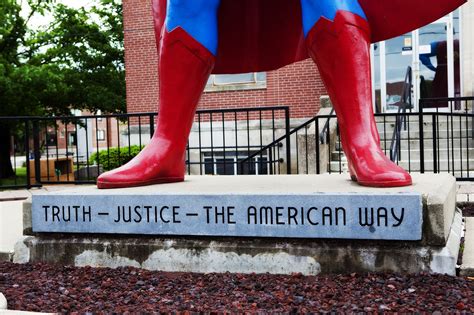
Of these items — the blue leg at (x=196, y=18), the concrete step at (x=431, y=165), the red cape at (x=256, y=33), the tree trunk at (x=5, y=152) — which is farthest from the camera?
the tree trunk at (x=5, y=152)

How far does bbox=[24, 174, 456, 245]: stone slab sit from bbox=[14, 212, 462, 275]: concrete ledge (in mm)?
64

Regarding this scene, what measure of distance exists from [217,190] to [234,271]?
0.47 metres

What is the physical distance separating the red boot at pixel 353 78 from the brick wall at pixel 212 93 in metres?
10.9

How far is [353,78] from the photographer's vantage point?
3.23 metres

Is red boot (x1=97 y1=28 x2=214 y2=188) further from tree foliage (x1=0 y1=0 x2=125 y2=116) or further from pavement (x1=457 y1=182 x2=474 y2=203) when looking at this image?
tree foliage (x1=0 y1=0 x2=125 y2=116)

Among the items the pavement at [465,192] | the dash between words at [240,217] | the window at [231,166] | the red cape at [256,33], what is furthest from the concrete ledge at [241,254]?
the window at [231,166]

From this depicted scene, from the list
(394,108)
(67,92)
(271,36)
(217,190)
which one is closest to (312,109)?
(394,108)

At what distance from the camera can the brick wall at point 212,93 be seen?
1423cm

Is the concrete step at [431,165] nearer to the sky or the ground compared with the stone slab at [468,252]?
nearer to the sky

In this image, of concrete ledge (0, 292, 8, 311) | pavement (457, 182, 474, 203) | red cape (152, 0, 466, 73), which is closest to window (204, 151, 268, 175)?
pavement (457, 182, 474, 203)

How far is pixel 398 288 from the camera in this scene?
8.59 feet

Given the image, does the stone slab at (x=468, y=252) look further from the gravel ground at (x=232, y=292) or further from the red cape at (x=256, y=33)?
the red cape at (x=256, y=33)

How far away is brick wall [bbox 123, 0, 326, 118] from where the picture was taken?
14234mm

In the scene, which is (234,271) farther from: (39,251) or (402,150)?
(402,150)
